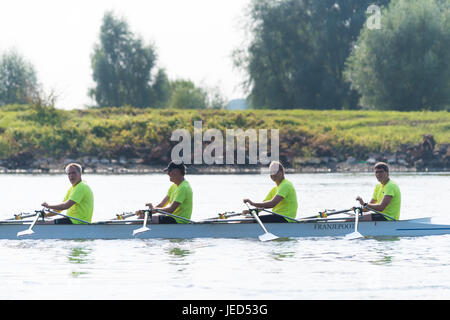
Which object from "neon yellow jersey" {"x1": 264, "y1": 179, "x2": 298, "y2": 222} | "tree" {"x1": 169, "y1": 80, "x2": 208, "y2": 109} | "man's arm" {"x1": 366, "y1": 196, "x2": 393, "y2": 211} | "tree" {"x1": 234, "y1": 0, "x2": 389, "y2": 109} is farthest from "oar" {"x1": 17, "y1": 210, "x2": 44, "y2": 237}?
"tree" {"x1": 169, "y1": 80, "x2": 208, "y2": 109}

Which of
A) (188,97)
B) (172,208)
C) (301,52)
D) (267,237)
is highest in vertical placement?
(301,52)

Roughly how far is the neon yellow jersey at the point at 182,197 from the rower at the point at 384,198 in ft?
13.3

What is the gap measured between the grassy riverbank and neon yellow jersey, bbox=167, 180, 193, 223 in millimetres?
37774

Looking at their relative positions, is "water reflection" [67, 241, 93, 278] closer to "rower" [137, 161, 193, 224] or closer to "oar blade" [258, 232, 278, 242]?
"rower" [137, 161, 193, 224]

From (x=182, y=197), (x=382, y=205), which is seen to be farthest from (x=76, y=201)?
(x=382, y=205)

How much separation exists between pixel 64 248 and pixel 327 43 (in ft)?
221

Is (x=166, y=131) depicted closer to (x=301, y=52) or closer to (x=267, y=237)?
(x=301, y=52)

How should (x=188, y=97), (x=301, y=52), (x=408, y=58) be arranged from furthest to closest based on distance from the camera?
(x=188, y=97)
(x=301, y=52)
(x=408, y=58)

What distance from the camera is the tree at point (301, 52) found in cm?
8388

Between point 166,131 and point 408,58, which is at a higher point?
point 408,58

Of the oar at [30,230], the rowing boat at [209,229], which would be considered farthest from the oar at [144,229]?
the oar at [30,230]

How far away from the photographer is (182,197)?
70.1ft

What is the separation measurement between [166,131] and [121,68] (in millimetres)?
30959
